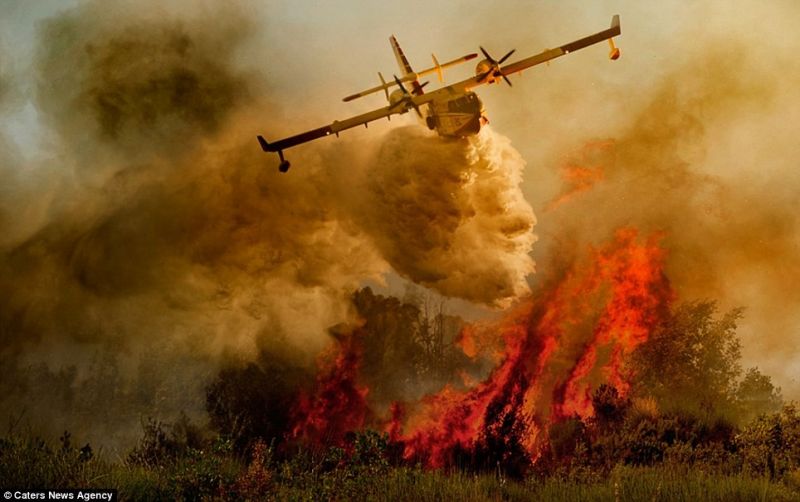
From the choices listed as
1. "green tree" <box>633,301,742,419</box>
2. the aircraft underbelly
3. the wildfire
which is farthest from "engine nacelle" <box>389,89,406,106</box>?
"green tree" <box>633,301,742,419</box>

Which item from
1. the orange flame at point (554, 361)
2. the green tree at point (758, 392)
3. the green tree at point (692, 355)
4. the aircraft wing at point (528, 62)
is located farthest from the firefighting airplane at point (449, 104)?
the green tree at point (758, 392)

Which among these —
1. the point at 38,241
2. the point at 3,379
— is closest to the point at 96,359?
the point at 3,379

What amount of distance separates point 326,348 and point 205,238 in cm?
798

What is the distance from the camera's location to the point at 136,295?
3259cm

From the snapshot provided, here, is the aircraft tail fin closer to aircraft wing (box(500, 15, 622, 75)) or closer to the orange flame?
aircraft wing (box(500, 15, 622, 75))

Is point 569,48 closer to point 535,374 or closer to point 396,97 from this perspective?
point 396,97

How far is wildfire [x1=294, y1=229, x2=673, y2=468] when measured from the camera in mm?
24906

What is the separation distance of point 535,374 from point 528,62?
12680 mm

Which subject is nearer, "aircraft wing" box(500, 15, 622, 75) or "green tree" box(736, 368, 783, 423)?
"aircraft wing" box(500, 15, 622, 75)

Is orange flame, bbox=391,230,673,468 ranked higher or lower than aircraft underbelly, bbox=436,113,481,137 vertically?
lower

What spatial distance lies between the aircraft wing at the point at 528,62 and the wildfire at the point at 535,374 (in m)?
9.21

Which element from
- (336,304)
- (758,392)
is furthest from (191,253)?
(758,392)

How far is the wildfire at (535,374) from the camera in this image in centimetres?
2491

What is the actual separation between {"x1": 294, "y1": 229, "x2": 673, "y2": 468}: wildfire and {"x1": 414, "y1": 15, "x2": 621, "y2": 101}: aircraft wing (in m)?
9.21
